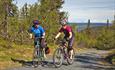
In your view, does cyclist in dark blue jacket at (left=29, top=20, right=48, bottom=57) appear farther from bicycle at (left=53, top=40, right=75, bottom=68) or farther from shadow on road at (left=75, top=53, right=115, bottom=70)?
shadow on road at (left=75, top=53, right=115, bottom=70)

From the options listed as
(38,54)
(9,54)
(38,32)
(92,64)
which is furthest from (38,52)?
(9,54)

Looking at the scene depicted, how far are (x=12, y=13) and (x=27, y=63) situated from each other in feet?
30.8

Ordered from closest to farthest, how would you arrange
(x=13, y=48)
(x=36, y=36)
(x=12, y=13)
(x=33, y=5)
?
(x=36, y=36) → (x=13, y=48) → (x=12, y=13) → (x=33, y=5)

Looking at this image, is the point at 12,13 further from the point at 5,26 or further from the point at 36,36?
the point at 36,36

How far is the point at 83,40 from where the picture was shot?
150ft

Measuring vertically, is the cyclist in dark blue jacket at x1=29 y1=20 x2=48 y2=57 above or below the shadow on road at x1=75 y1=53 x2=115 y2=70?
above

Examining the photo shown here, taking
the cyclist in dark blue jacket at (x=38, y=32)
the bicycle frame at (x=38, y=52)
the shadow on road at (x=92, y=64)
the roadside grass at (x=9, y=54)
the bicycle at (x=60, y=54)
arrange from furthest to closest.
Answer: the shadow on road at (x=92, y=64) < the roadside grass at (x=9, y=54) < the bicycle at (x=60, y=54) < the bicycle frame at (x=38, y=52) < the cyclist in dark blue jacket at (x=38, y=32)

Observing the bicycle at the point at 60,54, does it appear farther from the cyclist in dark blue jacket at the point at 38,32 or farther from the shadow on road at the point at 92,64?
the shadow on road at the point at 92,64

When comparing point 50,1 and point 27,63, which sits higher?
point 50,1

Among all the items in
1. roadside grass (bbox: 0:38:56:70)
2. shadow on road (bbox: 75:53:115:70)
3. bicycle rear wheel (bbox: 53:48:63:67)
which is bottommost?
shadow on road (bbox: 75:53:115:70)

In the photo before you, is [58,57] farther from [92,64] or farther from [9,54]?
[9,54]

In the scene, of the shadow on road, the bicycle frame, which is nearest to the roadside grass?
the bicycle frame

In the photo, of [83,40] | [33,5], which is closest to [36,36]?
[33,5]

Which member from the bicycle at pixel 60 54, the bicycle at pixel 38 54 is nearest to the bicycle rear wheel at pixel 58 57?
the bicycle at pixel 60 54
